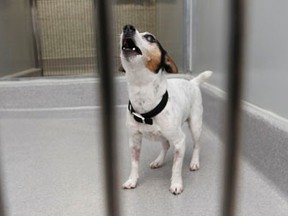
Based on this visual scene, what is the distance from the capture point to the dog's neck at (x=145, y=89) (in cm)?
153

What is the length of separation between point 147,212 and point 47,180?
56 centimetres

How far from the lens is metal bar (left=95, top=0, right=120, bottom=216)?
1.22ft

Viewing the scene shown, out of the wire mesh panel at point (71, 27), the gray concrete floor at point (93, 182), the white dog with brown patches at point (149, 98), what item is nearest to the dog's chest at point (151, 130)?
the white dog with brown patches at point (149, 98)

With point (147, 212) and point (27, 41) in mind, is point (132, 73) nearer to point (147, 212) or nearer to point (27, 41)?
point (147, 212)

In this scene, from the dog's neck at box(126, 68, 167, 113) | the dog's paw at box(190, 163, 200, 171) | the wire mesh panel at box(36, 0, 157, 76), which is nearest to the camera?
the dog's neck at box(126, 68, 167, 113)

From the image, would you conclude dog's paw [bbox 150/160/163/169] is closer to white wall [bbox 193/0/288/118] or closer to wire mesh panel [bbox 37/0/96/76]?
white wall [bbox 193/0/288/118]

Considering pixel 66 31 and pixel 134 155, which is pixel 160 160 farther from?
pixel 66 31

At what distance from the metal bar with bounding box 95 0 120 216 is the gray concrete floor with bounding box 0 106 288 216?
578 mm

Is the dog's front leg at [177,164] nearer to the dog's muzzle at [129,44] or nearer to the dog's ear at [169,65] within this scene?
the dog's ear at [169,65]

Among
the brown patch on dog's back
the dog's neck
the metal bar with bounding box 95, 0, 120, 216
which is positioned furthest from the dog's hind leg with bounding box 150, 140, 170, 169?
the metal bar with bounding box 95, 0, 120, 216

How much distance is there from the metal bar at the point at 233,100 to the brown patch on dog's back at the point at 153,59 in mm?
1108

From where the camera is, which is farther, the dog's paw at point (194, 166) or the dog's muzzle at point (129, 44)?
the dog's paw at point (194, 166)

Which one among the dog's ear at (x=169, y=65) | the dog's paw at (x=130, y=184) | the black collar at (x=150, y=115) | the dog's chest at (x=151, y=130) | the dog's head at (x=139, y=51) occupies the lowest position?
the dog's paw at (x=130, y=184)

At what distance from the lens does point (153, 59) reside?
1523mm
